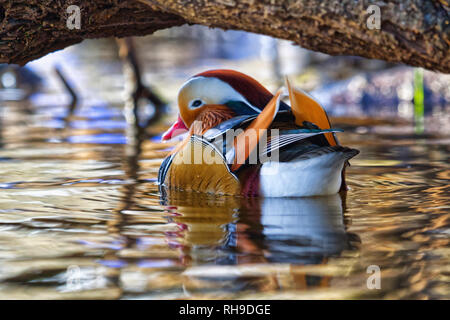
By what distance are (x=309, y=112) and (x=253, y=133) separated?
48 centimetres

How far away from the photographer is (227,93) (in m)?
4.83

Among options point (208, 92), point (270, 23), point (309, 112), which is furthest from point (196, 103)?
point (270, 23)

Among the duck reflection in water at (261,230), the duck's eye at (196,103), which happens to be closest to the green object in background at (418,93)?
the duck's eye at (196,103)

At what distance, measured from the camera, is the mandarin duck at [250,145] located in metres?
4.23

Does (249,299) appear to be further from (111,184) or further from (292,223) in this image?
(111,184)

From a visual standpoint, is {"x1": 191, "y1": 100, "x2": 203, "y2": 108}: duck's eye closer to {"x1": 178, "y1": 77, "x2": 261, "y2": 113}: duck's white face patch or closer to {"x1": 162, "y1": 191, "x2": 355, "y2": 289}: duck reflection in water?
{"x1": 178, "y1": 77, "x2": 261, "y2": 113}: duck's white face patch

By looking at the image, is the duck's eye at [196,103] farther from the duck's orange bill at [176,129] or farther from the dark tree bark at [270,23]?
the dark tree bark at [270,23]

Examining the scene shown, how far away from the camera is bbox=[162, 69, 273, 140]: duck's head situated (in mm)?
4809

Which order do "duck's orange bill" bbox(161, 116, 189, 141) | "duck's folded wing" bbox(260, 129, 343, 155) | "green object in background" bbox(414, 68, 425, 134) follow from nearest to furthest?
"duck's folded wing" bbox(260, 129, 343, 155) < "duck's orange bill" bbox(161, 116, 189, 141) < "green object in background" bbox(414, 68, 425, 134)

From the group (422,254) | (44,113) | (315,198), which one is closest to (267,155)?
(315,198)

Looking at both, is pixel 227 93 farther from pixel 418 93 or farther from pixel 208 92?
pixel 418 93

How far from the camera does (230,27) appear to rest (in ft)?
14.3

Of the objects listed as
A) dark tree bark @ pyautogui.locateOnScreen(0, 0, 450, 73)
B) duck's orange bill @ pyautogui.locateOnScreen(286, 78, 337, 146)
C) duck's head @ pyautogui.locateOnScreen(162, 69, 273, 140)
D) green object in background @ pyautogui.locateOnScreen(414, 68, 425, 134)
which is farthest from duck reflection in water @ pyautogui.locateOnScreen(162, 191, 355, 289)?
green object in background @ pyautogui.locateOnScreen(414, 68, 425, 134)
